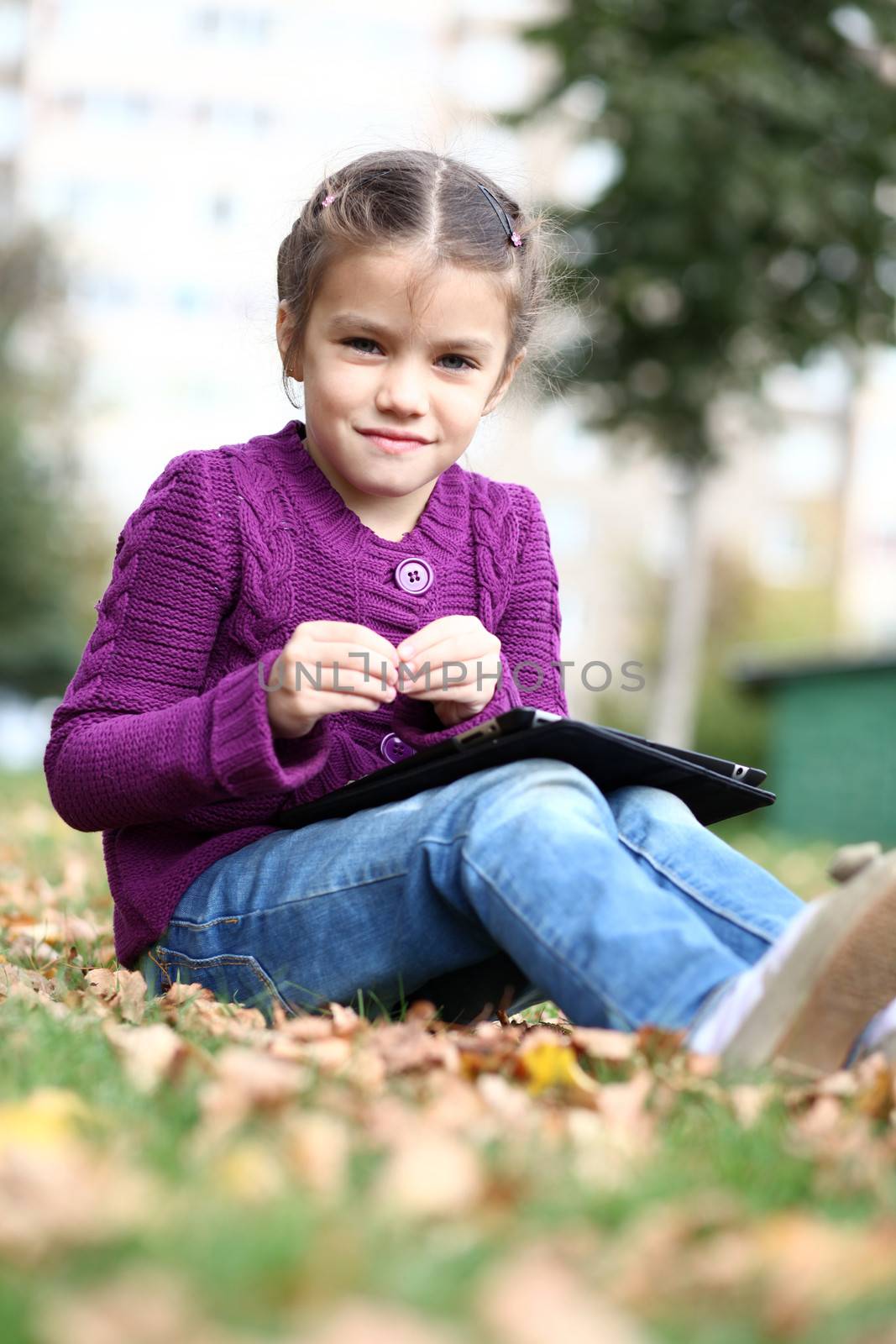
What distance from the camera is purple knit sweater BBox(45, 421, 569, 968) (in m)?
2.35

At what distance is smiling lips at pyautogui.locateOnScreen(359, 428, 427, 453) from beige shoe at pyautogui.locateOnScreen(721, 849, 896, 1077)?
3.74ft

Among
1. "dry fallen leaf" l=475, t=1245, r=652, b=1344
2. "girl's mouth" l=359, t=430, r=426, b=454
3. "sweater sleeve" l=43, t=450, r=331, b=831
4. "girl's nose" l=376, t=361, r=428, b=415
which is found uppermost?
"girl's nose" l=376, t=361, r=428, b=415

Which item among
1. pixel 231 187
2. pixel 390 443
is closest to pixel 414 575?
pixel 390 443

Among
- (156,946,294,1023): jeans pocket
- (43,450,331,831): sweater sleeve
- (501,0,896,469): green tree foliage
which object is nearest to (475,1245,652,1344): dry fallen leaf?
(43,450,331,831): sweater sleeve

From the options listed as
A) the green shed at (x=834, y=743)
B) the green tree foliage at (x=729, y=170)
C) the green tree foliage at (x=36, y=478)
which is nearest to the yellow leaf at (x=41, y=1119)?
the green tree foliage at (x=729, y=170)

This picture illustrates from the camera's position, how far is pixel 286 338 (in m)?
2.81

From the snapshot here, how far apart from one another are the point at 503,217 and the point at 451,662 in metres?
0.94

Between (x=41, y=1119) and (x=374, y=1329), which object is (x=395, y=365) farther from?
(x=374, y=1329)

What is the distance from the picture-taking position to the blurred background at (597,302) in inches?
436

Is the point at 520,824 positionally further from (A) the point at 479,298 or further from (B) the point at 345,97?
(B) the point at 345,97

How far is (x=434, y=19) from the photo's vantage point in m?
46.1

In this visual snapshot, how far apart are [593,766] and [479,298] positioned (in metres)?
0.84

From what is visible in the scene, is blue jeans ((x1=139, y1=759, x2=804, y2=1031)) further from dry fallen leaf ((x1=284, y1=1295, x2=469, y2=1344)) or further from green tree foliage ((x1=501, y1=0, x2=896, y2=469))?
green tree foliage ((x1=501, y1=0, x2=896, y2=469))

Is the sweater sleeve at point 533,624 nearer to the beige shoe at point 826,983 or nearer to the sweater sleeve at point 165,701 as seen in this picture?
the sweater sleeve at point 165,701
